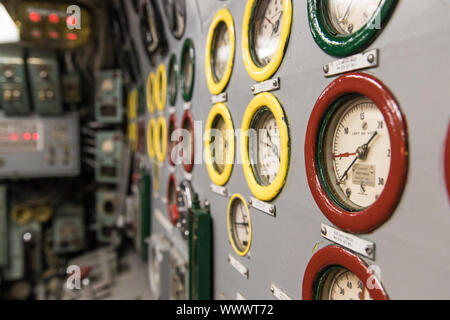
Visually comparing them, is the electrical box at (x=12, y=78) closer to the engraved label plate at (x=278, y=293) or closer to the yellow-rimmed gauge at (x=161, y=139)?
the yellow-rimmed gauge at (x=161, y=139)

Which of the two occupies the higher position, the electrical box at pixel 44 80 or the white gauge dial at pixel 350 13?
the electrical box at pixel 44 80

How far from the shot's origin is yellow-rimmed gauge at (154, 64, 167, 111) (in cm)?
312

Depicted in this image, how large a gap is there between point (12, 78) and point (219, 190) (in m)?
4.36

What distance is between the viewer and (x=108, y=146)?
5.21 m

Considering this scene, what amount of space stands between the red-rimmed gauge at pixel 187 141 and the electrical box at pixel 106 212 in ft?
10.1

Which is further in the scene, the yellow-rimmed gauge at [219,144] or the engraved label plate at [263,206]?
the yellow-rimmed gauge at [219,144]

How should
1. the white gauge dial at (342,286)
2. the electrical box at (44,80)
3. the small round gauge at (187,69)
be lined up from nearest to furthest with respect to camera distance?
the white gauge dial at (342,286) → the small round gauge at (187,69) → the electrical box at (44,80)

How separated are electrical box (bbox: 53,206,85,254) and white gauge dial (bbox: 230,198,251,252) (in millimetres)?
4350

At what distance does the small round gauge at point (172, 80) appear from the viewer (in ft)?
9.04

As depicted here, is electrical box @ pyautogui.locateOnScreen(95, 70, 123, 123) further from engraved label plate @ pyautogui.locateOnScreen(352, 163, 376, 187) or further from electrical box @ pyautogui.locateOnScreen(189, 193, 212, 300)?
engraved label plate @ pyautogui.locateOnScreen(352, 163, 376, 187)

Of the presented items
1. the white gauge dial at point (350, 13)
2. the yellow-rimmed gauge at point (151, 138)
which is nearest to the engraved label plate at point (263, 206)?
the white gauge dial at point (350, 13)

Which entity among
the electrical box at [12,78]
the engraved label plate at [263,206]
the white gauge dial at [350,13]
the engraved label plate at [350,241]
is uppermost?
the electrical box at [12,78]

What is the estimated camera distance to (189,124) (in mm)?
2447

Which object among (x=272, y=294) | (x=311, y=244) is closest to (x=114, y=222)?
(x=272, y=294)
